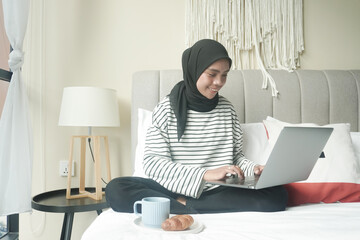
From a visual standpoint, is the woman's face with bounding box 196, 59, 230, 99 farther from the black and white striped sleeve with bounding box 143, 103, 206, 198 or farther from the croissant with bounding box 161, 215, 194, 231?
the croissant with bounding box 161, 215, 194, 231

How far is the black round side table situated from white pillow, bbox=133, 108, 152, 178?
0.25m

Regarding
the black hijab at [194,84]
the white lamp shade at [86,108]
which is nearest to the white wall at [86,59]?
the white lamp shade at [86,108]

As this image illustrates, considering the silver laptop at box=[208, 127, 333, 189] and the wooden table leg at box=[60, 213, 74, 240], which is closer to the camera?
the silver laptop at box=[208, 127, 333, 189]

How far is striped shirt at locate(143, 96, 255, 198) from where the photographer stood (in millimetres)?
1304

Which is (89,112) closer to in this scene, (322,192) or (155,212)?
(155,212)

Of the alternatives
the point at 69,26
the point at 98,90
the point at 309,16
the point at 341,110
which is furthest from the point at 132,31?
the point at 341,110

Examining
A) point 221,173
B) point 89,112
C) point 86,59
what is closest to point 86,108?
point 89,112

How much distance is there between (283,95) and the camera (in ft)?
6.48

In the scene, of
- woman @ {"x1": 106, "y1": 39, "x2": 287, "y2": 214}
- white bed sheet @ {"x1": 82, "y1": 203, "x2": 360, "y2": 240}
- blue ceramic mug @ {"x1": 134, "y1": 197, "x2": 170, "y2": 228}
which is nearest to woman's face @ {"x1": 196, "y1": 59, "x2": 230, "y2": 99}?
woman @ {"x1": 106, "y1": 39, "x2": 287, "y2": 214}

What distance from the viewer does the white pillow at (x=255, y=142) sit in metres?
1.68

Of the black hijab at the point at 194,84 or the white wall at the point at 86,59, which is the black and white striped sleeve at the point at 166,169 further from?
the white wall at the point at 86,59

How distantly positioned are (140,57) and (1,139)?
0.95 meters

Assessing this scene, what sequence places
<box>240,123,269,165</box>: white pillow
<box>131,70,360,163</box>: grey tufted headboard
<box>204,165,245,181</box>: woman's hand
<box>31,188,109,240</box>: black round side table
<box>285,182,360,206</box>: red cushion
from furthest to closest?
1. <box>131,70,360,163</box>: grey tufted headboard
2. <box>240,123,269,165</box>: white pillow
3. <box>31,188,109,240</box>: black round side table
4. <box>285,182,360,206</box>: red cushion
5. <box>204,165,245,181</box>: woman's hand

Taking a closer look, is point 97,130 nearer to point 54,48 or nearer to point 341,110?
point 54,48
